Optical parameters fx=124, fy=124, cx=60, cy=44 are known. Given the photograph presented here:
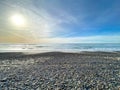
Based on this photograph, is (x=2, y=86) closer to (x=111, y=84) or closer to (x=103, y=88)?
(x=103, y=88)

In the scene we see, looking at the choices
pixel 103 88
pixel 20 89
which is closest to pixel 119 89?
pixel 103 88

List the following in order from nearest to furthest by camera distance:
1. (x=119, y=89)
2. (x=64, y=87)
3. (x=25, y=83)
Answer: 1. (x=119, y=89)
2. (x=64, y=87)
3. (x=25, y=83)

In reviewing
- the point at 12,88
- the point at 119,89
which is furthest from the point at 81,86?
the point at 12,88

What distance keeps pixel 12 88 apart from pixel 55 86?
245cm

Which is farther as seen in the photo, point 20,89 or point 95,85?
point 95,85

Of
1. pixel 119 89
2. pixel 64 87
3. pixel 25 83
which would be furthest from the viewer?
pixel 25 83

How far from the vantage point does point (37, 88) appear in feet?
23.1

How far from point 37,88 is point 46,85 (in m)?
0.64

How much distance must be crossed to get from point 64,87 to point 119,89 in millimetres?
3004

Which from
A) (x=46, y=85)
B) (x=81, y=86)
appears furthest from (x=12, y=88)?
(x=81, y=86)

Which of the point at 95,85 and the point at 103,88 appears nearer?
the point at 103,88

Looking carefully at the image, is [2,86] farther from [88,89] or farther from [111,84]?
[111,84]

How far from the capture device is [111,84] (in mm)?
7586

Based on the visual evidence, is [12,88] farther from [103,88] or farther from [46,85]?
[103,88]
